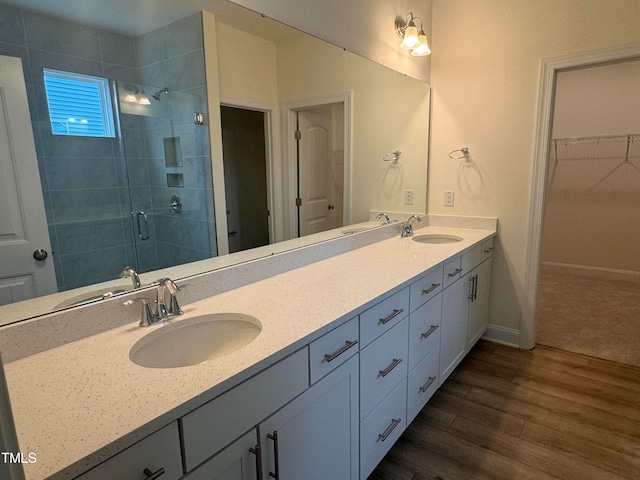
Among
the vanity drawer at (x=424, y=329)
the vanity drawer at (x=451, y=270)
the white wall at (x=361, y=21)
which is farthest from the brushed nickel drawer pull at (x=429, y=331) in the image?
the white wall at (x=361, y=21)

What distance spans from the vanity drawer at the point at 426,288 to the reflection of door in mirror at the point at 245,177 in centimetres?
73

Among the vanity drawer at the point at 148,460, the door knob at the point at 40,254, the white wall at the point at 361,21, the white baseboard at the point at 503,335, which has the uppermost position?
the white wall at the point at 361,21

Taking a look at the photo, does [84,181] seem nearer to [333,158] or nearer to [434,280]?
[333,158]

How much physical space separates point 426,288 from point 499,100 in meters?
1.63

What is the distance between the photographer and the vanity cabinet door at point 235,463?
0.84 meters

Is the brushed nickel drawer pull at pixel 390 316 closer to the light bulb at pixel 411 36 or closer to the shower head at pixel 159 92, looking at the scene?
the shower head at pixel 159 92

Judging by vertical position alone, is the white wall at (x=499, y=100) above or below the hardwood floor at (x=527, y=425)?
above

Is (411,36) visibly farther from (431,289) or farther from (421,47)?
(431,289)

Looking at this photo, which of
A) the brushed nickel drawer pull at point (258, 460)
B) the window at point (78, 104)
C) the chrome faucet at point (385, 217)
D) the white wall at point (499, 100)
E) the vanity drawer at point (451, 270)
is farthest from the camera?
the chrome faucet at point (385, 217)

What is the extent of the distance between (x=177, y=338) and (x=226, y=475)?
1.49 ft

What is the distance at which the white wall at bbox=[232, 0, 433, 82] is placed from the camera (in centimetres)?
166

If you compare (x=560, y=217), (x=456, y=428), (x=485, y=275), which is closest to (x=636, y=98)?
(x=560, y=217)

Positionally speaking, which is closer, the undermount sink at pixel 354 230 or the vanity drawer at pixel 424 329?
the vanity drawer at pixel 424 329

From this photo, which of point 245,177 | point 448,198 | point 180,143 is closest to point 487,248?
point 448,198
